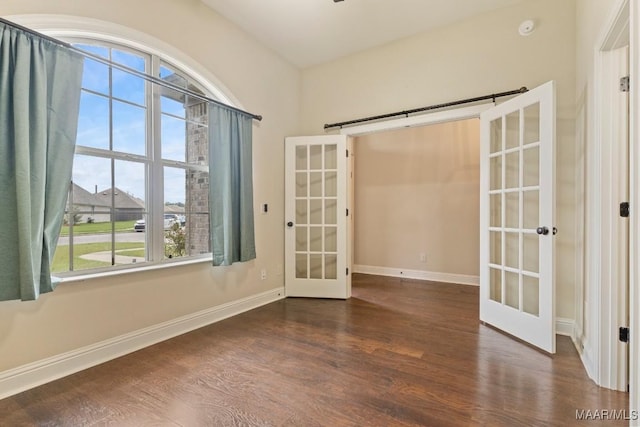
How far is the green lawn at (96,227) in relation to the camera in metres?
2.13

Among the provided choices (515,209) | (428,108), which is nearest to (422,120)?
(428,108)

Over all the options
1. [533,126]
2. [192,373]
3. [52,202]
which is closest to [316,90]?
[533,126]

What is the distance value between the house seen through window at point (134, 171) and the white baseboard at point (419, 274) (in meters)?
3.21

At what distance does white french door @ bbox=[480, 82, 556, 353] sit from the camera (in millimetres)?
2314

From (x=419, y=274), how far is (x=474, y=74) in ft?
10.2

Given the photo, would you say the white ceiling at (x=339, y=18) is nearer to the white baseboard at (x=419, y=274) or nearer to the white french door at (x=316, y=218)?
the white french door at (x=316, y=218)

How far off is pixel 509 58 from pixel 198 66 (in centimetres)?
297

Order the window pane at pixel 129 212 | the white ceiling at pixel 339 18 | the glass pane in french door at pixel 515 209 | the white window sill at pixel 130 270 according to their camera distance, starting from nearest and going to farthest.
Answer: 1. the white window sill at pixel 130 270
2. the window pane at pixel 129 212
3. the glass pane in french door at pixel 515 209
4. the white ceiling at pixel 339 18

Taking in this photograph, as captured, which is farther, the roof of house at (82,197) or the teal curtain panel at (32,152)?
the roof of house at (82,197)

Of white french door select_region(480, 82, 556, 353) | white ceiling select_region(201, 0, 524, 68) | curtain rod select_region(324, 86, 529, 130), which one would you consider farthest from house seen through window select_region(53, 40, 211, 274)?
white french door select_region(480, 82, 556, 353)

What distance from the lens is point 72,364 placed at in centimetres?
204

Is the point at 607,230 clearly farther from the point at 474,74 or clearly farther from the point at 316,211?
the point at 316,211
